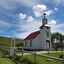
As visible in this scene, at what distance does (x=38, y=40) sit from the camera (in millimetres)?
40219

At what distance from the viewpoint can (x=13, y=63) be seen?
13086 millimetres

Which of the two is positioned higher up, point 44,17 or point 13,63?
point 44,17

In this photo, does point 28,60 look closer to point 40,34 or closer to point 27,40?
point 40,34

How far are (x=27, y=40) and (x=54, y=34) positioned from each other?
26020 millimetres

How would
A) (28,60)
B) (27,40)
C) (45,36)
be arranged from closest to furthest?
(28,60), (45,36), (27,40)

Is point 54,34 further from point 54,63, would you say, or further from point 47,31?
point 54,63

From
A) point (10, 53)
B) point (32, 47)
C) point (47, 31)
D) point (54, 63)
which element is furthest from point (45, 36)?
point (54, 63)

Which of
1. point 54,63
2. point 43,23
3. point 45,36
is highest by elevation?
point 43,23

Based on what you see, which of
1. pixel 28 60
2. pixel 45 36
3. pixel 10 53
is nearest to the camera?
pixel 28 60

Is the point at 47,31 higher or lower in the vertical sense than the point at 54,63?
higher

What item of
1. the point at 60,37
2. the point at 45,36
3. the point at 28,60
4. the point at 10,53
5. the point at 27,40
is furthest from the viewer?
the point at 60,37

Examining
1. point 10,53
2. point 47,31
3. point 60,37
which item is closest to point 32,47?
point 47,31

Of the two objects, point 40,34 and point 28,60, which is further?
point 40,34

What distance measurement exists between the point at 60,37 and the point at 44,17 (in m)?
27.4
